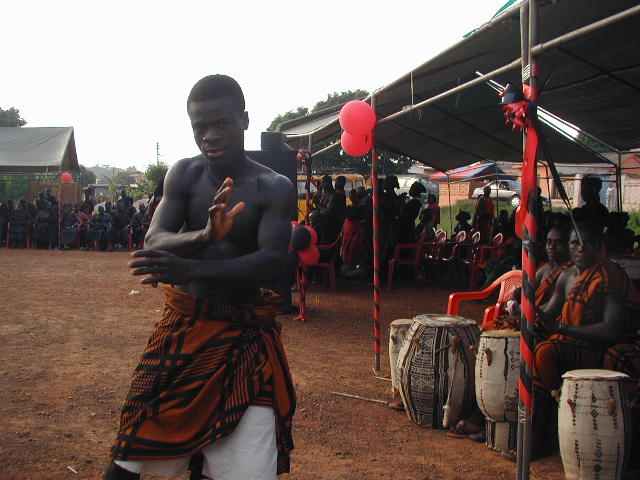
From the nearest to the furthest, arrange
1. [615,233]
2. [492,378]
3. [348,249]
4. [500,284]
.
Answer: [492,378] → [500,284] → [615,233] → [348,249]

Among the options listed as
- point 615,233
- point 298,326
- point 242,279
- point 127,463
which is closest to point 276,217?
point 242,279

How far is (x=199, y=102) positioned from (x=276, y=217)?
1.59 feet

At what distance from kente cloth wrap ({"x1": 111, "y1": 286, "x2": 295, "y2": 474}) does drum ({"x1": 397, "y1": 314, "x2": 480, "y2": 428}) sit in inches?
96.2

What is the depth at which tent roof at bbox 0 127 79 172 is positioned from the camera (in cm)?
2103

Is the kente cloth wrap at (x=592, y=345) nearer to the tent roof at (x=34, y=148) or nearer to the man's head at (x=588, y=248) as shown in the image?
the man's head at (x=588, y=248)

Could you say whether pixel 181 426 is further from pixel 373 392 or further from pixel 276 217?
pixel 373 392

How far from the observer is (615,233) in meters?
6.66

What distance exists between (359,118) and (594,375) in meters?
3.36

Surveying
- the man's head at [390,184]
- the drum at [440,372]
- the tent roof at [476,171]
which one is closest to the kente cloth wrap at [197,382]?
the drum at [440,372]

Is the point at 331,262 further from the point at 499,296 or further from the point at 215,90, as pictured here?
the point at 215,90

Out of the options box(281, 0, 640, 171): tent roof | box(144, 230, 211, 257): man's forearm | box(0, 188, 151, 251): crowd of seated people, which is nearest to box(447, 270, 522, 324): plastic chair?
box(281, 0, 640, 171): tent roof

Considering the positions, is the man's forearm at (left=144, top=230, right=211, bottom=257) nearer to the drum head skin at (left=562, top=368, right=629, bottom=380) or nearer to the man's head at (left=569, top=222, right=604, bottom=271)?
the drum head skin at (left=562, top=368, right=629, bottom=380)

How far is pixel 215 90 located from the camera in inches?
94.7

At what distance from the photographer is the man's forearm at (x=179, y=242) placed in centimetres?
222
